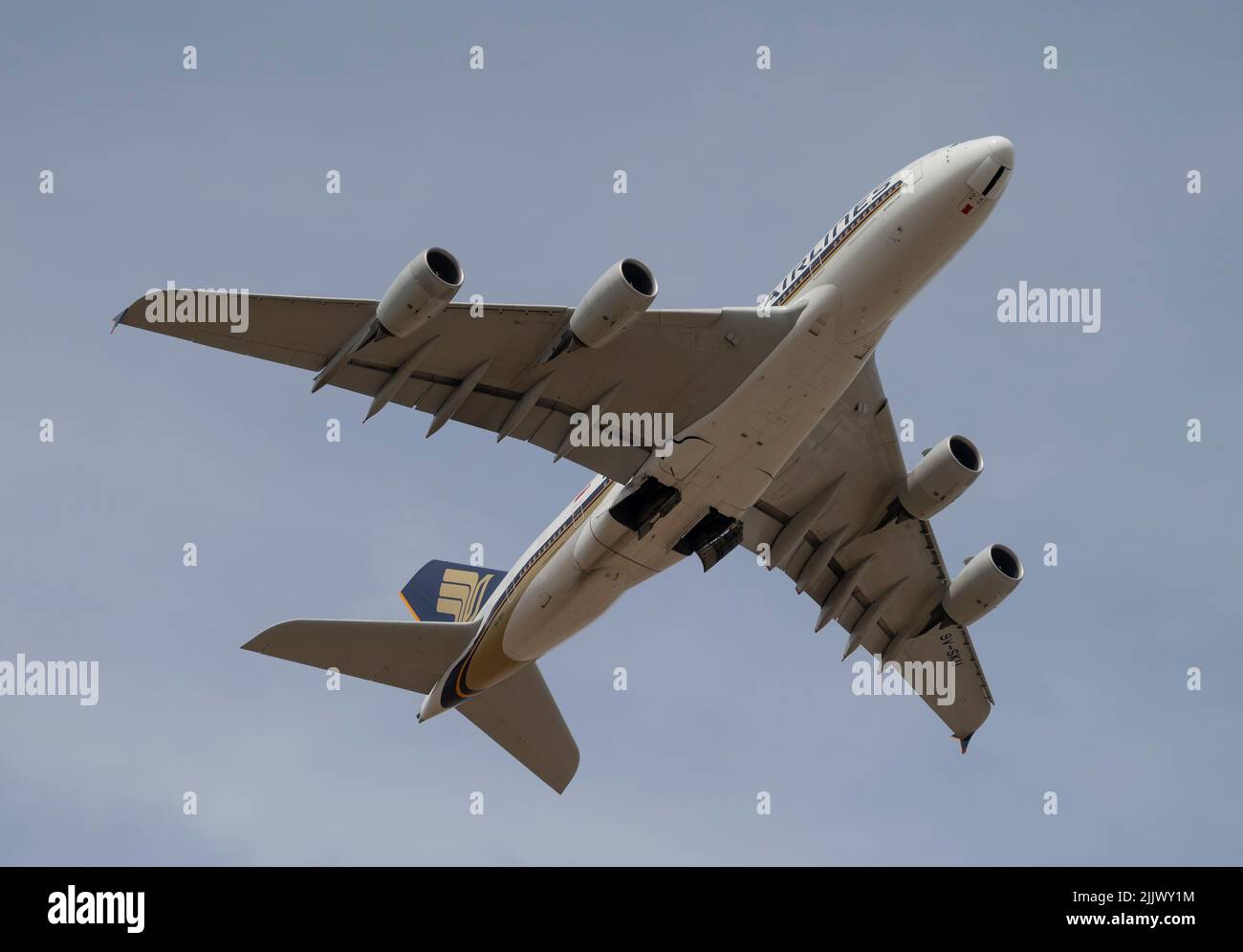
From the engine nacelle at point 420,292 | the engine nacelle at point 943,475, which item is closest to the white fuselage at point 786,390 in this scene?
the engine nacelle at point 943,475

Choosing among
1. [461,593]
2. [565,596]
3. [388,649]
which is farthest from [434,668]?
[565,596]

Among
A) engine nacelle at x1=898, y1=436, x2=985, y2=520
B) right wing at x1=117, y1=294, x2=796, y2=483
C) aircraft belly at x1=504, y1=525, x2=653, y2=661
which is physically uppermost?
right wing at x1=117, y1=294, x2=796, y2=483

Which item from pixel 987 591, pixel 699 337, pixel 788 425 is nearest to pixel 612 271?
pixel 699 337

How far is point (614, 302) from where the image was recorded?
2872 centimetres

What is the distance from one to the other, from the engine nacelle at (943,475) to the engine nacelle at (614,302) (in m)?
9.07

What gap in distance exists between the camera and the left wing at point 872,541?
34.4 metres

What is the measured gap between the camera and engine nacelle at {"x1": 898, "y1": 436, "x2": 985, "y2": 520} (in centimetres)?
3416

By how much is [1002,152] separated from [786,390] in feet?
20.1

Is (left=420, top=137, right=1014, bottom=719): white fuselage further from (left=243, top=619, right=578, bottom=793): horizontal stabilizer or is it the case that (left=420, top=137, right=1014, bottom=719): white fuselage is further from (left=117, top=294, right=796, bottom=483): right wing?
(left=243, top=619, right=578, bottom=793): horizontal stabilizer

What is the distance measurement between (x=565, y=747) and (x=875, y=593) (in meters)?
8.88

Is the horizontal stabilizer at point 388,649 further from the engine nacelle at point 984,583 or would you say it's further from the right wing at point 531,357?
the engine nacelle at point 984,583

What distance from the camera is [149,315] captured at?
27844mm

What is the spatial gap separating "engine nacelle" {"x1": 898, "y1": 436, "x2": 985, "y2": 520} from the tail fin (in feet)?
34.0

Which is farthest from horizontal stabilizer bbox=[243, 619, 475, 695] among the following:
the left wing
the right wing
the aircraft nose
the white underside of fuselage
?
the aircraft nose
